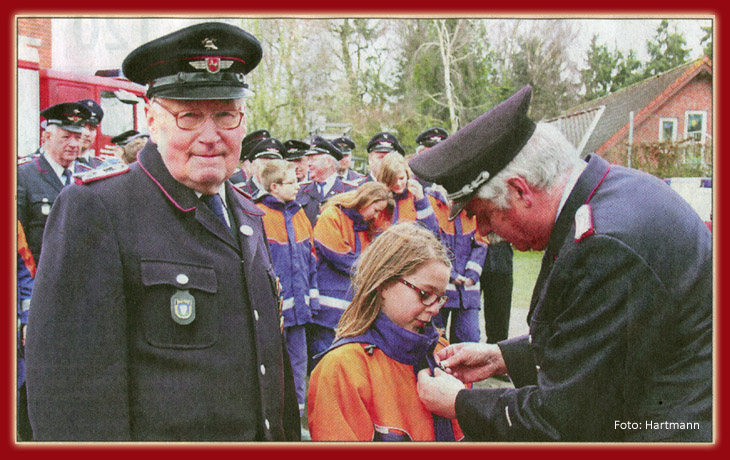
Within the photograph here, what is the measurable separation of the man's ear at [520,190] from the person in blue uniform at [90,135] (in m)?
2.47

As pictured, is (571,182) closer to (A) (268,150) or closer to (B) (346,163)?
(A) (268,150)

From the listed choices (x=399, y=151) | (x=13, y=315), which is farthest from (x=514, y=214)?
(x=399, y=151)

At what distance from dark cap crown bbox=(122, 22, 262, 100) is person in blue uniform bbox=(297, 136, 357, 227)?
371 centimetres

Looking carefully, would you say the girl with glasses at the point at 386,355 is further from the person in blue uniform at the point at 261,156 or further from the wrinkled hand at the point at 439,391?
the person in blue uniform at the point at 261,156

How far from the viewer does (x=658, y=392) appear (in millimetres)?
2119

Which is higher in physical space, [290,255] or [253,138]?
[253,138]

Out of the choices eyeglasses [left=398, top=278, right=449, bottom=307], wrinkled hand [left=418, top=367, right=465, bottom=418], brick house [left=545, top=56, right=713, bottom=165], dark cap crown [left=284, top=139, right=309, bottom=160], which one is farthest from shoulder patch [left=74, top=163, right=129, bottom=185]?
dark cap crown [left=284, top=139, right=309, bottom=160]

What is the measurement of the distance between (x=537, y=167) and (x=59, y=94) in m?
2.45

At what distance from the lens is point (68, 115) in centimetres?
344

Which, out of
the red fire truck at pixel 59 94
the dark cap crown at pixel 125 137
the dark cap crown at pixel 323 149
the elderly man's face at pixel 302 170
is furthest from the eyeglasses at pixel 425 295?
the elderly man's face at pixel 302 170

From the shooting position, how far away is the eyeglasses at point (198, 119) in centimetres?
196

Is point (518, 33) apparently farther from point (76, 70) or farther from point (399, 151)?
point (76, 70)

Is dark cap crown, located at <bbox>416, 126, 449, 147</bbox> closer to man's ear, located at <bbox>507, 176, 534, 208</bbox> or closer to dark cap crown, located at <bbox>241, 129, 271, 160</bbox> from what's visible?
dark cap crown, located at <bbox>241, 129, 271, 160</bbox>

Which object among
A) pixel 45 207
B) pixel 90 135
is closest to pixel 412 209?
pixel 90 135
